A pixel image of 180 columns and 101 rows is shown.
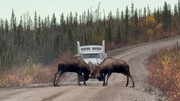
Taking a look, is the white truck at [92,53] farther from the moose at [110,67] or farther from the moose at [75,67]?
the moose at [110,67]

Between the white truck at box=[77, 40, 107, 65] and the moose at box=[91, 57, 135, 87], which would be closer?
the moose at box=[91, 57, 135, 87]

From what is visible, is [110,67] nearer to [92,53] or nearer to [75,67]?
[75,67]

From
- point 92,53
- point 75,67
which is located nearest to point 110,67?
point 75,67

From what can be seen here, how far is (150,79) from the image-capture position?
112 ft

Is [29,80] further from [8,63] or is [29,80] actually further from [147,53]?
[8,63]

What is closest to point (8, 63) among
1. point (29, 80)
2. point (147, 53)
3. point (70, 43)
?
point (70, 43)

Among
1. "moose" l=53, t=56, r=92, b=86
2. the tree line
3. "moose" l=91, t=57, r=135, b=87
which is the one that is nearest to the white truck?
"moose" l=53, t=56, r=92, b=86

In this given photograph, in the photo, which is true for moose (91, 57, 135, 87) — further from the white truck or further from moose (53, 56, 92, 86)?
the white truck

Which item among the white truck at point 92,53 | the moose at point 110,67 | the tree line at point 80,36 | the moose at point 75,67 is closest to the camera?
the moose at point 110,67

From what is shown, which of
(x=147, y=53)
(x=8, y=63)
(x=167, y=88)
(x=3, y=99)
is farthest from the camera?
(x=8, y=63)

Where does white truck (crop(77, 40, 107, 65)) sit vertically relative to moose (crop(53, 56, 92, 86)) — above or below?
above

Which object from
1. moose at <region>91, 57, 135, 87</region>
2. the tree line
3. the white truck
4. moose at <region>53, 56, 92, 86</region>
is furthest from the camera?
the tree line

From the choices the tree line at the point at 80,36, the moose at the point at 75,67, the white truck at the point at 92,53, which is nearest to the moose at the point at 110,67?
the moose at the point at 75,67

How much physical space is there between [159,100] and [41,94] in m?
5.81
